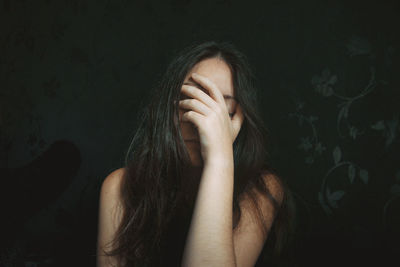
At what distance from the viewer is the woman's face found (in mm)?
713

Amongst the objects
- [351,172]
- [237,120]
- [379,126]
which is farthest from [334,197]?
[237,120]

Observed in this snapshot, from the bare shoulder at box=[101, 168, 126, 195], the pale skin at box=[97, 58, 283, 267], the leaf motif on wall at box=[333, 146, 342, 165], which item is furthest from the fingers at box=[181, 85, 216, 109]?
the leaf motif on wall at box=[333, 146, 342, 165]

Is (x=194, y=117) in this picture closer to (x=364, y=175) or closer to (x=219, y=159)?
(x=219, y=159)

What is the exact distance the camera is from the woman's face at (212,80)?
0.71 metres

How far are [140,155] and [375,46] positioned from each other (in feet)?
3.07

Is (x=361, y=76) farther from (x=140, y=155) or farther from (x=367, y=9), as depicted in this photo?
(x=140, y=155)

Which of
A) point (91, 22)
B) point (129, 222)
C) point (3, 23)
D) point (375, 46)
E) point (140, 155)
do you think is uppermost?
point (3, 23)

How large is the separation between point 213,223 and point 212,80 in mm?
409

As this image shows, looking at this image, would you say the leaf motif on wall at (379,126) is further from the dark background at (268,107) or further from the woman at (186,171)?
the woman at (186,171)

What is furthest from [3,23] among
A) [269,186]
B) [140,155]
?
[269,186]

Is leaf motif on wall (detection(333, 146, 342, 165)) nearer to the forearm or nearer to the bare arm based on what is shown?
the forearm

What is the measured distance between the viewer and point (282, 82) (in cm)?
102

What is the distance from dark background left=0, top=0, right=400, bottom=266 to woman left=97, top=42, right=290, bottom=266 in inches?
10.3

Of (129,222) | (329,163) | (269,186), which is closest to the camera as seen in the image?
(129,222)
